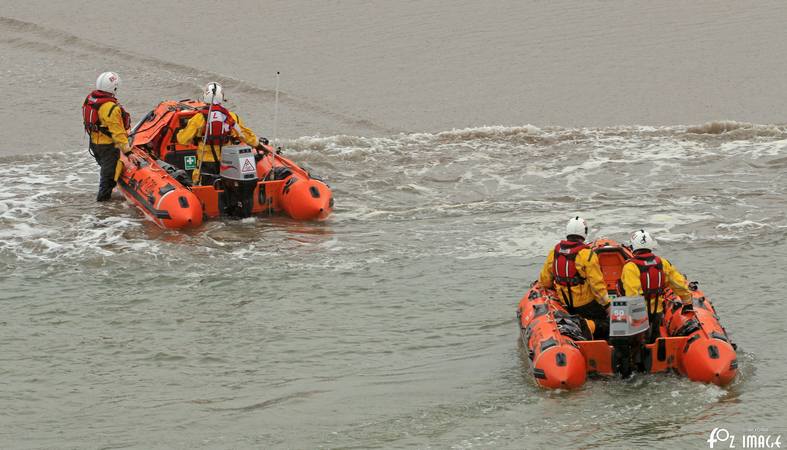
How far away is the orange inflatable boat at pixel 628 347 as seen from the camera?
8.53 meters

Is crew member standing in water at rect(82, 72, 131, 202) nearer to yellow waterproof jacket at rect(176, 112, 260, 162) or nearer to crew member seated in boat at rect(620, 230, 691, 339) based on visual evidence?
yellow waterproof jacket at rect(176, 112, 260, 162)

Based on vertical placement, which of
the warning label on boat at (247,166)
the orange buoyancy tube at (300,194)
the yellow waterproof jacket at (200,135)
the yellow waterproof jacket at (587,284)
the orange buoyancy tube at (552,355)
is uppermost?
the yellow waterproof jacket at (200,135)

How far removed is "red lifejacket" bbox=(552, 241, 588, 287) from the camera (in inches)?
357

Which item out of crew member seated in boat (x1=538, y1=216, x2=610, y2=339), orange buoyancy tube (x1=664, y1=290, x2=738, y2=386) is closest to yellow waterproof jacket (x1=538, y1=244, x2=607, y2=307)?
crew member seated in boat (x1=538, y1=216, x2=610, y2=339)

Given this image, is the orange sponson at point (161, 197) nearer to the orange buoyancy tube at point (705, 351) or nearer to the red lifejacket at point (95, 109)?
the red lifejacket at point (95, 109)

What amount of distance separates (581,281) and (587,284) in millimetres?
50

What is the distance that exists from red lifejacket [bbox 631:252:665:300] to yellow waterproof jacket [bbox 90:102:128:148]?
20.6 feet

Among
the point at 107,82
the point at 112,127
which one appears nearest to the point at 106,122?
the point at 112,127

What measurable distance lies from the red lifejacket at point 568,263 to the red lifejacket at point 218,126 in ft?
15.7

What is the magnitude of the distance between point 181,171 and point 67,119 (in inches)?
201

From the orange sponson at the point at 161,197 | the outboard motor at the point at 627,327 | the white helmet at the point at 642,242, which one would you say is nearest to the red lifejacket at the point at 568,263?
the white helmet at the point at 642,242

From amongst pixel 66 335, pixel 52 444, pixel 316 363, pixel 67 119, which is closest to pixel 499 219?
pixel 316 363

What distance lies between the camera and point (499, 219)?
42.7 feet

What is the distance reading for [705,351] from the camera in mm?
8555
